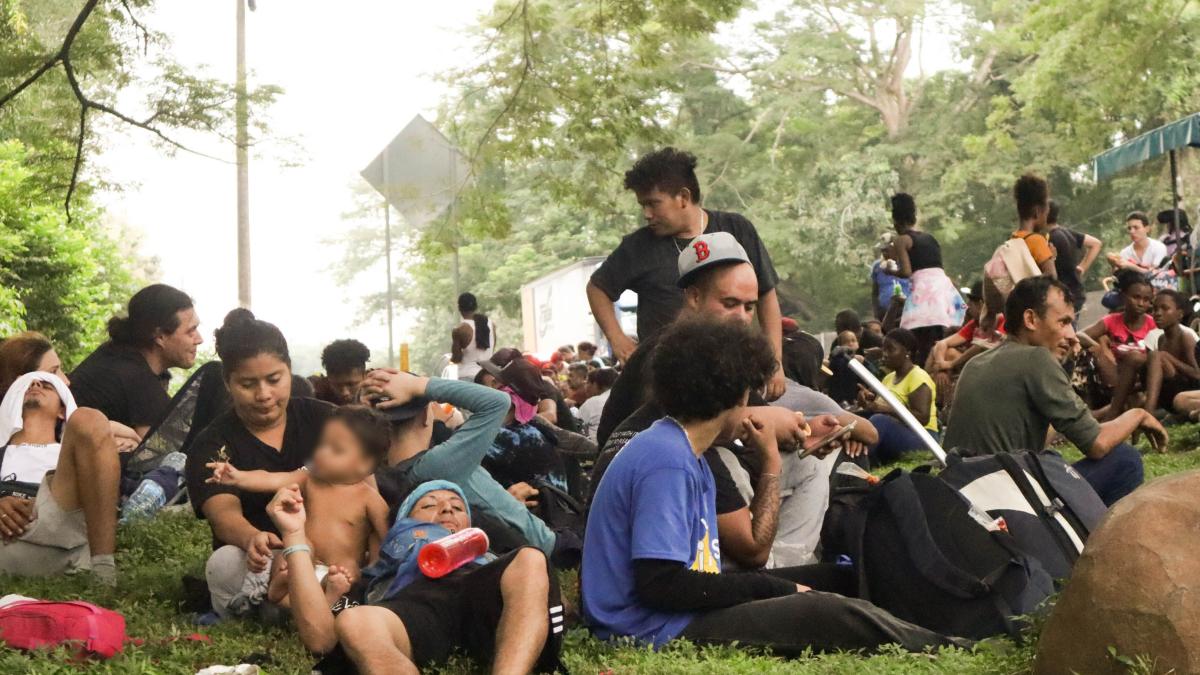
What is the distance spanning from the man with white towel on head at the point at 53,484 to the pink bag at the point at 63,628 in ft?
4.80

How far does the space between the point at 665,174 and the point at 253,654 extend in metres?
2.97

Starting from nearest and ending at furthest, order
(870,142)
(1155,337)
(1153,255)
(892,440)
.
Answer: (892,440) < (1155,337) < (1153,255) < (870,142)

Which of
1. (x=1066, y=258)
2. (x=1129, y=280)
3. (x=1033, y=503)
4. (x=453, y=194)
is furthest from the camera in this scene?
(x=453, y=194)

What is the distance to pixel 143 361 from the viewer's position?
8094 mm

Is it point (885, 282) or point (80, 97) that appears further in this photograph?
point (885, 282)

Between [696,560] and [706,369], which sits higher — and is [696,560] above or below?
below

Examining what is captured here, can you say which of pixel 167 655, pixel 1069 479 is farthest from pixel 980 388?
pixel 167 655

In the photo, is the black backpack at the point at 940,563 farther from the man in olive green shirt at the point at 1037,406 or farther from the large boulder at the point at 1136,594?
the man in olive green shirt at the point at 1037,406

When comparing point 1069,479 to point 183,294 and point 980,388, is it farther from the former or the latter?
point 183,294

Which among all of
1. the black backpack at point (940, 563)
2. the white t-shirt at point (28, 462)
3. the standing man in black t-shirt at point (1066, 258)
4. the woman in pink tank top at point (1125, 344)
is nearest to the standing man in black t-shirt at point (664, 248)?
the black backpack at point (940, 563)

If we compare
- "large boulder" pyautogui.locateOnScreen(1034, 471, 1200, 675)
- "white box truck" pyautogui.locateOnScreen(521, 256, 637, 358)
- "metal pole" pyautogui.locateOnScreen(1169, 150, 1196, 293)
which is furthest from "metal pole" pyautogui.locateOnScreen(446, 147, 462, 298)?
A: "white box truck" pyautogui.locateOnScreen(521, 256, 637, 358)

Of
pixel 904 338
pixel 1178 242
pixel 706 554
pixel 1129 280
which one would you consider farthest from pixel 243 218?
Answer: pixel 706 554

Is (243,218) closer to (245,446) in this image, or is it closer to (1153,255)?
(1153,255)

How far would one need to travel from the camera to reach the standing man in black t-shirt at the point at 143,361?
7922 mm
